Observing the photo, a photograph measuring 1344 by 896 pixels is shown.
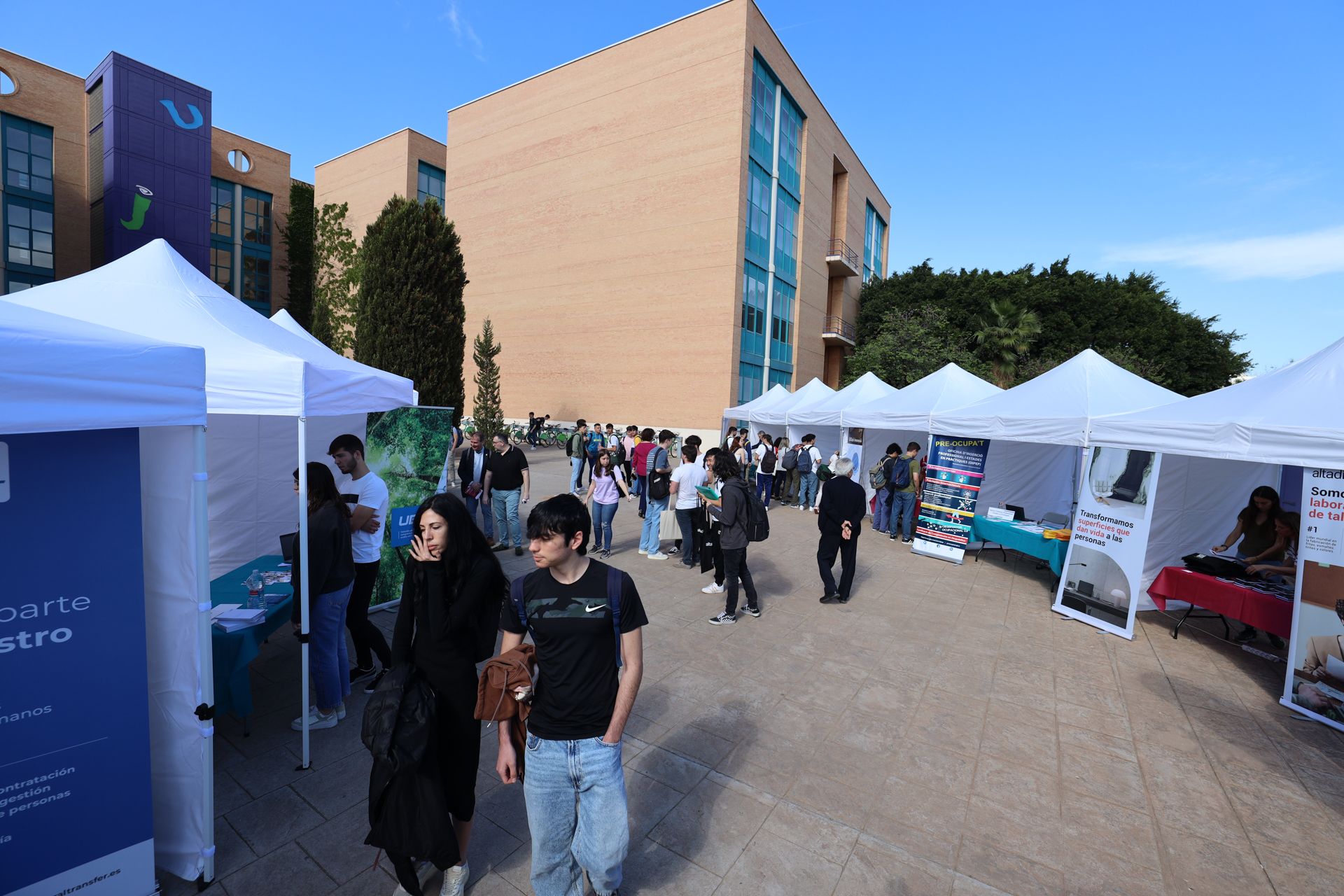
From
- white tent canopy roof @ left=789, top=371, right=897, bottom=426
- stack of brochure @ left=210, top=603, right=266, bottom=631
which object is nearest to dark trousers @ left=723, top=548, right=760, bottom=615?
stack of brochure @ left=210, top=603, right=266, bottom=631

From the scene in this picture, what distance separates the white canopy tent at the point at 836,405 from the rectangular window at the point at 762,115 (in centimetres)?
1510

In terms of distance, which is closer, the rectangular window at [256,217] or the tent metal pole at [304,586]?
the tent metal pole at [304,586]

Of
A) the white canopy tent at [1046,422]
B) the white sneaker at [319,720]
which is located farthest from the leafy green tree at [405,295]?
the white canopy tent at [1046,422]

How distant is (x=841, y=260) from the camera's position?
115 feet

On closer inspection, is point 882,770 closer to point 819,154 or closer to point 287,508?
point 287,508

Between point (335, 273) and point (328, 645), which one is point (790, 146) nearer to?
point (335, 273)

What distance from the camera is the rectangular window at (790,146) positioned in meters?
27.9

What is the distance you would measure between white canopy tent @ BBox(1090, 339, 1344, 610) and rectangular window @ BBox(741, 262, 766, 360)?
19.4 m

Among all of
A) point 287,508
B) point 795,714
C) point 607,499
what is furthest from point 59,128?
point 795,714

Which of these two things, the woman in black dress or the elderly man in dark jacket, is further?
the elderly man in dark jacket

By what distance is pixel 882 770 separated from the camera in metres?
3.75

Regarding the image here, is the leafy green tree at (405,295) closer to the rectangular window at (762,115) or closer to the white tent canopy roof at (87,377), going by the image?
the white tent canopy roof at (87,377)

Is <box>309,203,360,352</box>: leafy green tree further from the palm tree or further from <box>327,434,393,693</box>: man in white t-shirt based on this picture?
the palm tree

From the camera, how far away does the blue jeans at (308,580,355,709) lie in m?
3.81
